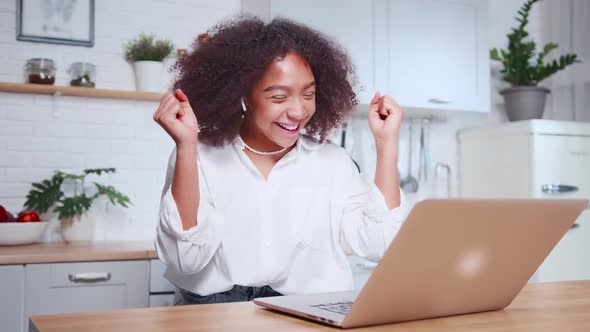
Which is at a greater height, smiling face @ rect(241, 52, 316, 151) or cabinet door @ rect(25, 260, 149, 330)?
smiling face @ rect(241, 52, 316, 151)

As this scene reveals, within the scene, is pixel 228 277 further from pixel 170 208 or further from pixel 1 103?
pixel 1 103

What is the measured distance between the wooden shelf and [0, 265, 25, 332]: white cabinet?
0.90 metres

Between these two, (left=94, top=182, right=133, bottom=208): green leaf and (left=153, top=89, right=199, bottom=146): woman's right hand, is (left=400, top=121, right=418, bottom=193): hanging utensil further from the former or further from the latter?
(left=153, top=89, right=199, bottom=146): woman's right hand

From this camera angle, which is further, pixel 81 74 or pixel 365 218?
pixel 81 74

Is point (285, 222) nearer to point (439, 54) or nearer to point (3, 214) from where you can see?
point (3, 214)

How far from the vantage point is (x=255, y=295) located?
1.60m

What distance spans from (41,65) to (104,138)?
440mm

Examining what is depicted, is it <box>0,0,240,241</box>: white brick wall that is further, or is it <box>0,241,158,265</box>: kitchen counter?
<box>0,0,240,241</box>: white brick wall

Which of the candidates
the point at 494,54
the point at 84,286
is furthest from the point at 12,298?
the point at 494,54

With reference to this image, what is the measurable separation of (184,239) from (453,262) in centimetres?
67

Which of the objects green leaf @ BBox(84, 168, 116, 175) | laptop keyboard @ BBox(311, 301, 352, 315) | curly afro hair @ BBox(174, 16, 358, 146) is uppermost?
curly afro hair @ BBox(174, 16, 358, 146)

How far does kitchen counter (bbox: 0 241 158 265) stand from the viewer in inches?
94.5

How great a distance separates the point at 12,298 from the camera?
2.39 m

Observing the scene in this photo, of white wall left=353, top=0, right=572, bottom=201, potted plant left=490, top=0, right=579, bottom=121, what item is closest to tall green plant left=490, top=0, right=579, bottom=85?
potted plant left=490, top=0, right=579, bottom=121
